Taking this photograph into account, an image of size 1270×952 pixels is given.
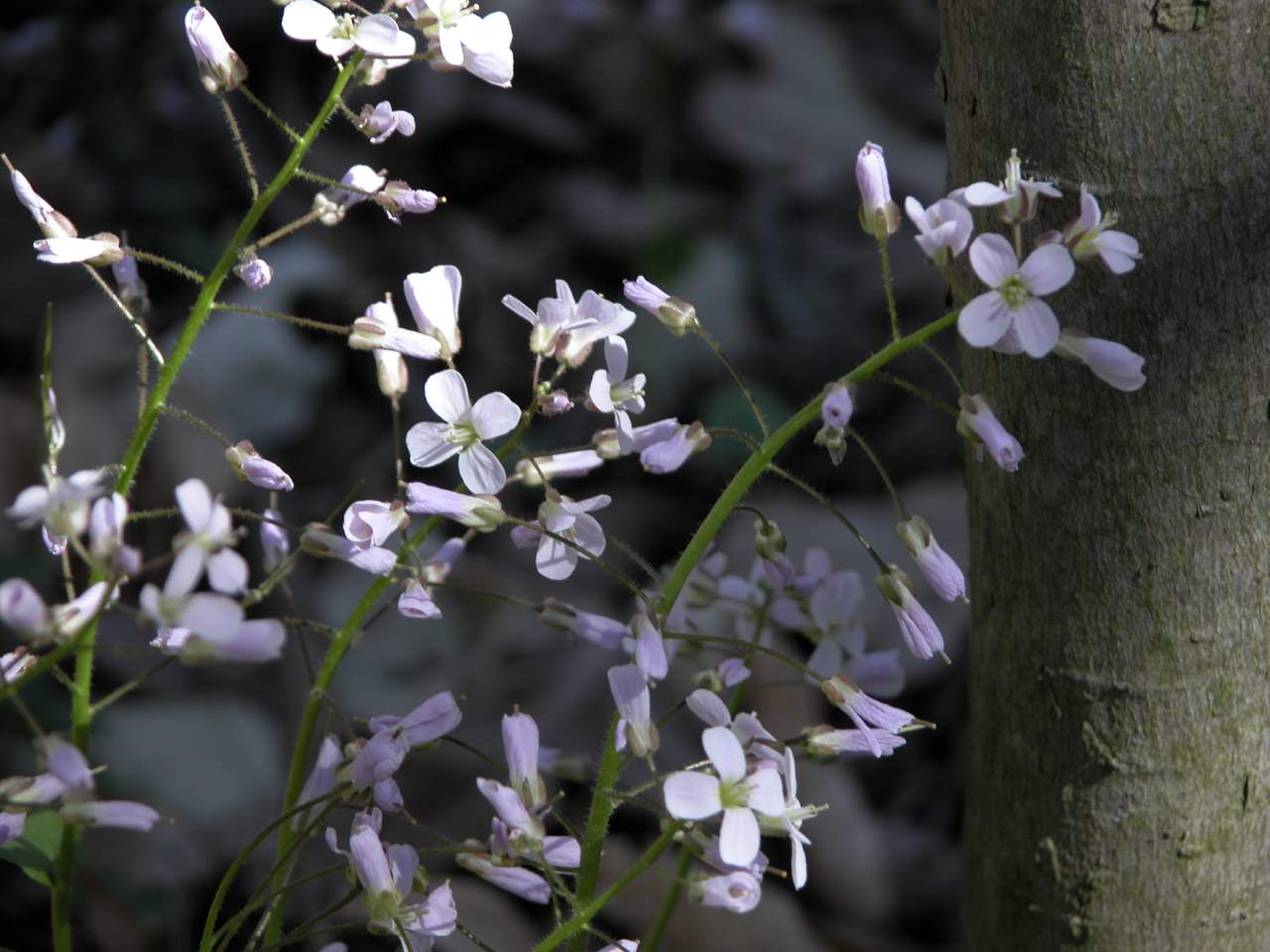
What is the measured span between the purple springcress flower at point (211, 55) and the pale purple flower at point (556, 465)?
420mm

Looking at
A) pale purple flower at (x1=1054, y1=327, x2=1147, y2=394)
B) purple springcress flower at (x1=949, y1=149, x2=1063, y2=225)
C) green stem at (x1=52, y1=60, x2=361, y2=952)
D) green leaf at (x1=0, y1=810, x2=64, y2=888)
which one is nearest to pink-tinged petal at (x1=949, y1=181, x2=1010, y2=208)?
purple springcress flower at (x1=949, y1=149, x2=1063, y2=225)

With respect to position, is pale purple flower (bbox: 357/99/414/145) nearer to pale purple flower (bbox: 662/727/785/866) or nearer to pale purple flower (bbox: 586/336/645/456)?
pale purple flower (bbox: 586/336/645/456)

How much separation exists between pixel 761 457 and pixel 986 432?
0.59 ft

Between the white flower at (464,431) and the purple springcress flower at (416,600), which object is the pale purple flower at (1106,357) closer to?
the white flower at (464,431)

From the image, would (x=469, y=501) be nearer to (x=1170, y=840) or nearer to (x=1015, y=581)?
(x=1015, y=581)

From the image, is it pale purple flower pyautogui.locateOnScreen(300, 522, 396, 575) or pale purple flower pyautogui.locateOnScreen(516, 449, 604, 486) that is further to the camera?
pale purple flower pyautogui.locateOnScreen(516, 449, 604, 486)

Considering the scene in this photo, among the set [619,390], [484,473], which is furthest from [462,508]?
[619,390]

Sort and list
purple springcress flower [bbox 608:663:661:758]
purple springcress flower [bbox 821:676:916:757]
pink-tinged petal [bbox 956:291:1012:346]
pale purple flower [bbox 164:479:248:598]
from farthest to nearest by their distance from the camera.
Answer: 1. purple springcress flower [bbox 821:676:916:757]
2. purple springcress flower [bbox 608:663:661:758]
3. pink-tinged petal [bbox 956:291:1012:346]
4. pale purple flower [bbox 164:479:248:598]

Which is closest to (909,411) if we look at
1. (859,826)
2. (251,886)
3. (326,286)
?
(859,826)

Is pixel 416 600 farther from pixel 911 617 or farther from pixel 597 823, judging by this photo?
pixel 911 617

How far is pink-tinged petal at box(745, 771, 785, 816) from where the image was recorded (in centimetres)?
102

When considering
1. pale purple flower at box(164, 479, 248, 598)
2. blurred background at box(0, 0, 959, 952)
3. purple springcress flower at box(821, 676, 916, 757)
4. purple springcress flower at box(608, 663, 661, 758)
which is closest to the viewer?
pale purple flower at box(164, 479, 248, 598)

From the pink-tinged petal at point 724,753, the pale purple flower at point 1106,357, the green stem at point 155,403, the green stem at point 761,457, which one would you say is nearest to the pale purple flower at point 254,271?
the green stem at point 155,403

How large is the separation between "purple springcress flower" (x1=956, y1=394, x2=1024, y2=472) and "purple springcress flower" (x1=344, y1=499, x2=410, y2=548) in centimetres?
48
